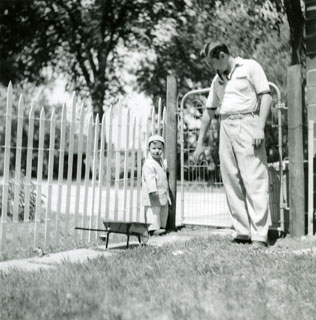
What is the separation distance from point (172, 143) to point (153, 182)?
0.87m

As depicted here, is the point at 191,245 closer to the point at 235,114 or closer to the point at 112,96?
the point at 235,114

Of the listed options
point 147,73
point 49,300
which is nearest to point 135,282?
point 49,300

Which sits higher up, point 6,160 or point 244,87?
point 244,87

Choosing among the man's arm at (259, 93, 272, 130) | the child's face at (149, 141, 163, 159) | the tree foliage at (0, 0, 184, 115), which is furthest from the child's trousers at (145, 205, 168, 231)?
the tree foliage at (0, 0, 184, 115)

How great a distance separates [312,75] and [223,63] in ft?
5.05

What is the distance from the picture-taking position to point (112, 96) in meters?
26.9

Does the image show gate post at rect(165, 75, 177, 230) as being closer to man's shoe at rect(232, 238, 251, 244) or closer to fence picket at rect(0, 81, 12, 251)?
man's shoe at rect(232, 238, 251, 244)

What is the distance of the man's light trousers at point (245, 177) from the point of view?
5480 mm

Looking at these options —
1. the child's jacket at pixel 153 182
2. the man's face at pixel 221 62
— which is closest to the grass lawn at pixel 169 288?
the child's jacket at pixel 153 182

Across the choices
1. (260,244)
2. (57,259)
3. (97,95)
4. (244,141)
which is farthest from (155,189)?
(97,95)

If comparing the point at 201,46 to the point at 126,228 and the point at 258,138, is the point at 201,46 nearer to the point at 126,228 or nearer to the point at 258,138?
the point at 258,138

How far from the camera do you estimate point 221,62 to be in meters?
5.59

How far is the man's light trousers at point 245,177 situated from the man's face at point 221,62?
0.57m

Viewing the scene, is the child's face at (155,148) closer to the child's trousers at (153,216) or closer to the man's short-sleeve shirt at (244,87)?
the child's trousers at (153,216)
